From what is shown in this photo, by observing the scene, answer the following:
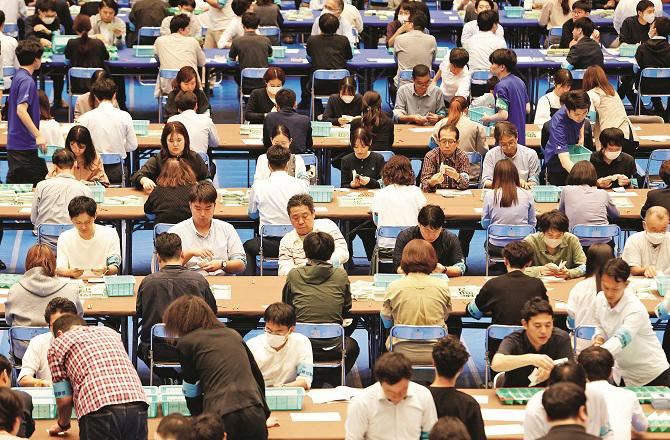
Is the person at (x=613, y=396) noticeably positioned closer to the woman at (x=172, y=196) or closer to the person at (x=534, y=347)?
the person at (x=534, y=347)

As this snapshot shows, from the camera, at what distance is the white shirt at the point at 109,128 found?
12.8m

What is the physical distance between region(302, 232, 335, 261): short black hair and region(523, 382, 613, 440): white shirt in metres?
2.40

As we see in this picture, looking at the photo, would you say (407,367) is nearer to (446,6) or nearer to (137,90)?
(137,90)

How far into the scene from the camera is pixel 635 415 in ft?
25.0

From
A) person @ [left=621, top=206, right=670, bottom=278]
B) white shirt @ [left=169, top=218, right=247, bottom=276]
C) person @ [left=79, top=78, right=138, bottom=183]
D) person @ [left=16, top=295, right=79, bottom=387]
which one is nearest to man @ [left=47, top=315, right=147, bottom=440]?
person @ [left=16, top=295, right=79, bottom=387]

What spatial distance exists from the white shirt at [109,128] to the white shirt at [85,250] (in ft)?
8.65

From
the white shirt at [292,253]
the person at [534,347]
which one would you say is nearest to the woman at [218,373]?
the person at [534,347]

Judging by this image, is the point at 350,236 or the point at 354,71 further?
the point at 354,71

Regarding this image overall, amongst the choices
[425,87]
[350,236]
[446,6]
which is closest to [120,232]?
[350,236]

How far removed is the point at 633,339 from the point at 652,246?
1.87 m

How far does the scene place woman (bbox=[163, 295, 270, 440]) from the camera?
24.5 feet

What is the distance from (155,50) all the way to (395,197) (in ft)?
18.3

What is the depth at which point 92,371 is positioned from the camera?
7531 millimetres

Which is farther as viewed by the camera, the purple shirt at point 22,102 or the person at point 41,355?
the purple shirt at point 22,102
